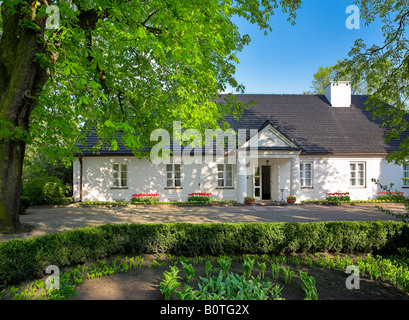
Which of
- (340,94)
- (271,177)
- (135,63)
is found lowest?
(271,177)

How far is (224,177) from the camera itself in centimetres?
1842

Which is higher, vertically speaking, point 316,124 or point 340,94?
A: point 340,94

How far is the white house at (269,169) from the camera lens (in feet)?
56.9

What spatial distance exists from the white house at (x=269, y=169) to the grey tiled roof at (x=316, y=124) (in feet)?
0.26

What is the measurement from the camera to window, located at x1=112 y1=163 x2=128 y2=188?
1812cm

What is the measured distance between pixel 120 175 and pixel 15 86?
1132cm

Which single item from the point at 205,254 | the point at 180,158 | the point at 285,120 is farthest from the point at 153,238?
the point at 285,120

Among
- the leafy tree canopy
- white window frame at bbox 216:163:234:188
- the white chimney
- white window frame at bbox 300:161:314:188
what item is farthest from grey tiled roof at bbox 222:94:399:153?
the leafy tree canopy

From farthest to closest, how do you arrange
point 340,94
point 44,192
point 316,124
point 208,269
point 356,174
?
point 340,94
point 316,124
point 356,174
point 44,192
point 208,269

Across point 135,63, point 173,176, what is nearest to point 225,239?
point 135,63

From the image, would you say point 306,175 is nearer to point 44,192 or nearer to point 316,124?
point 316,124

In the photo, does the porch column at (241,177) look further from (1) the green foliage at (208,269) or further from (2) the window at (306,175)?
(1) the green foliage at (208,269)

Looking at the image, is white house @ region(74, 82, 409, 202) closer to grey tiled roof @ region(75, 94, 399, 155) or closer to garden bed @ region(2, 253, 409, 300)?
grey tiled roof @ region(75, 94, 399, 155)

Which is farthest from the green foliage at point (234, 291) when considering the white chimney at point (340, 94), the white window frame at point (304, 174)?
the white chimney at point (340, 94)
